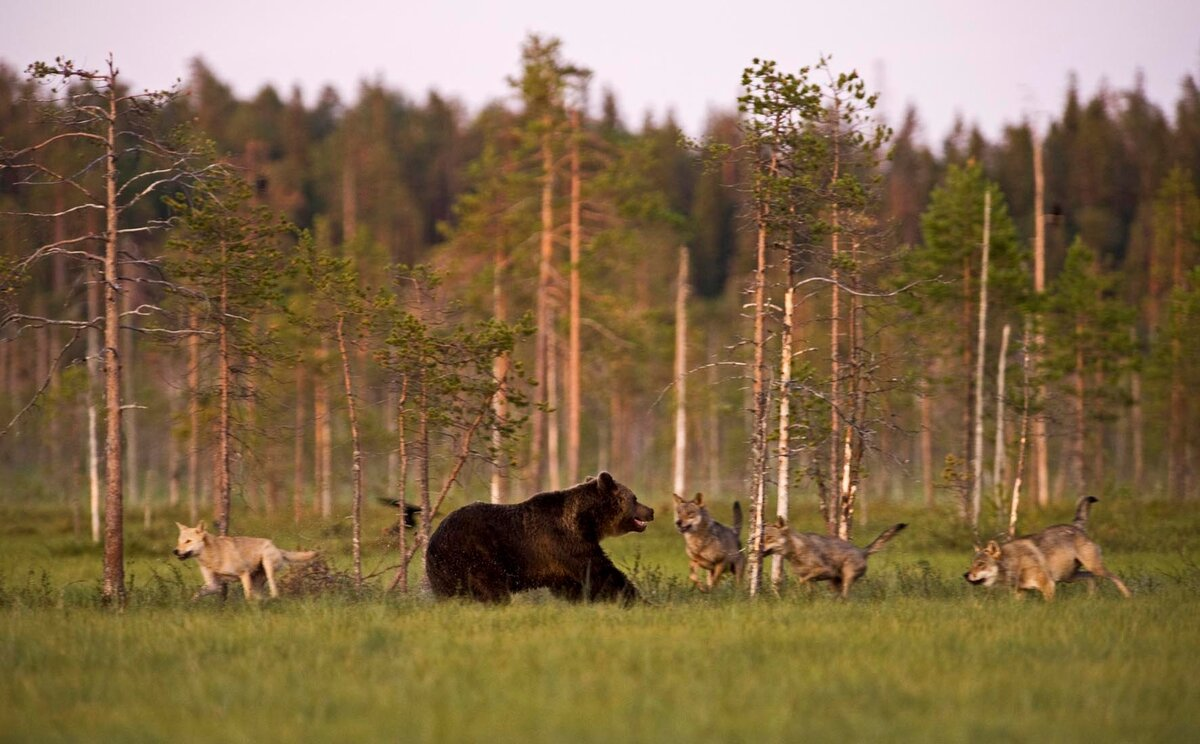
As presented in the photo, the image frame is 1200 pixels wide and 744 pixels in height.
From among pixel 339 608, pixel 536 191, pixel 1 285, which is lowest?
pixel 339 608

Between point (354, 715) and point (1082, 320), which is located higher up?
point (1082, 320)

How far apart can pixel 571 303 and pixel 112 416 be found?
29.6 m

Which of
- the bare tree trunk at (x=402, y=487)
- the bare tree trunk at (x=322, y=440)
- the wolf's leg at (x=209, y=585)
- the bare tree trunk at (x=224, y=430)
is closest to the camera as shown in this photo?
the wolf's leg at (x=209, y=585)

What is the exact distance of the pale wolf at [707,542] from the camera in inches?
767

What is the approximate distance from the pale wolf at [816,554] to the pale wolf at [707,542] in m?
1.71

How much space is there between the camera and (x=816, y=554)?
58.1 ft

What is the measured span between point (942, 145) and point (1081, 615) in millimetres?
95189

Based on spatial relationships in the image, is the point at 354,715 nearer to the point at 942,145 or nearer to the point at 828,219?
the point at 828,219

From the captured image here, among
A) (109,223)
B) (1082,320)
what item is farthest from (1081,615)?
(1082,320)

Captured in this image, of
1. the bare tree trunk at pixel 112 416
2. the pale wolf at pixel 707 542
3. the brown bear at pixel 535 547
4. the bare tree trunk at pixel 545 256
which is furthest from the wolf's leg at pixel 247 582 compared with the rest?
the bare tree trunk at pixel 545 256

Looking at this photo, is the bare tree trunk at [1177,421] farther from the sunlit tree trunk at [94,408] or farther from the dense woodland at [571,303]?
the sunlit tree trunk at [94,408]

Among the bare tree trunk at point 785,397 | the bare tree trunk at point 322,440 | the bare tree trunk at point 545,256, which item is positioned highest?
the bare tree trunk at point 545,256

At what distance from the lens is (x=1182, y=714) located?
31.2 ft

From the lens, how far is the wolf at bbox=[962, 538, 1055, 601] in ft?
56.3
